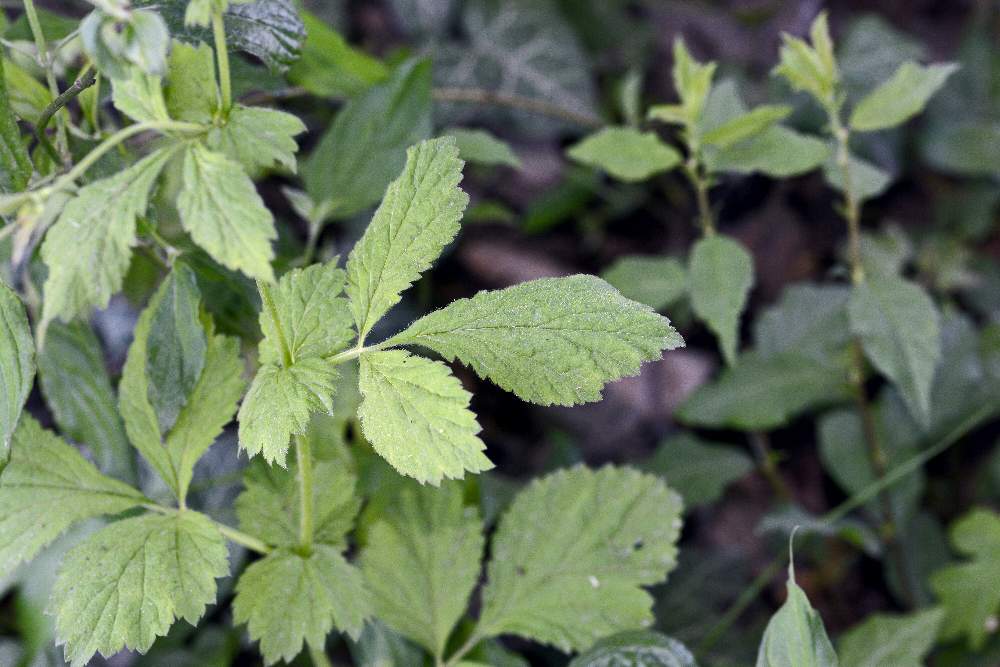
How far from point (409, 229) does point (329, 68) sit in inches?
21.9

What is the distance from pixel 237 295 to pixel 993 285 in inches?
61.2

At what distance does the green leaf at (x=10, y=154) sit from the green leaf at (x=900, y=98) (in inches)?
40.3

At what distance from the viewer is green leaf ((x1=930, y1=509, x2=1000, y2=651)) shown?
1.31 meters

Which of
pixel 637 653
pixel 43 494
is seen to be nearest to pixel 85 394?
pixel 43 494

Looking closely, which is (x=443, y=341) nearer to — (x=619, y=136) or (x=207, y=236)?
(x=207, y=236)

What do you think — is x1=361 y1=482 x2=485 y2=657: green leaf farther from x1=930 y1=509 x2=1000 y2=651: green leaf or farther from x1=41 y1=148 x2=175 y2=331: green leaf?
x1=930 y1=509 x2=1000 y2=651: green leaf

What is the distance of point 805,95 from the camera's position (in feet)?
5.61

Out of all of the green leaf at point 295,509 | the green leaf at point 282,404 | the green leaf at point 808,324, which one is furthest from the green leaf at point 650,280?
the green leaf at point 282,404

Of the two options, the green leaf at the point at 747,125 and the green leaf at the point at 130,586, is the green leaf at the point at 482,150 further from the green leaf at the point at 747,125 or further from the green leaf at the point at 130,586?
the green leaf at the point at 130,586

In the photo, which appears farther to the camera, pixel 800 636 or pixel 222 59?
pixel 800 636

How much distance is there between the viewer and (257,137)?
2.33ft

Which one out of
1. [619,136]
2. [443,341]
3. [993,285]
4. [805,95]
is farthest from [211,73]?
[993,285]

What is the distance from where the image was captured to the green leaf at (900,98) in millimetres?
1181

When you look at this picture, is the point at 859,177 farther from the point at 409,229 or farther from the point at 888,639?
the point at 409,229
